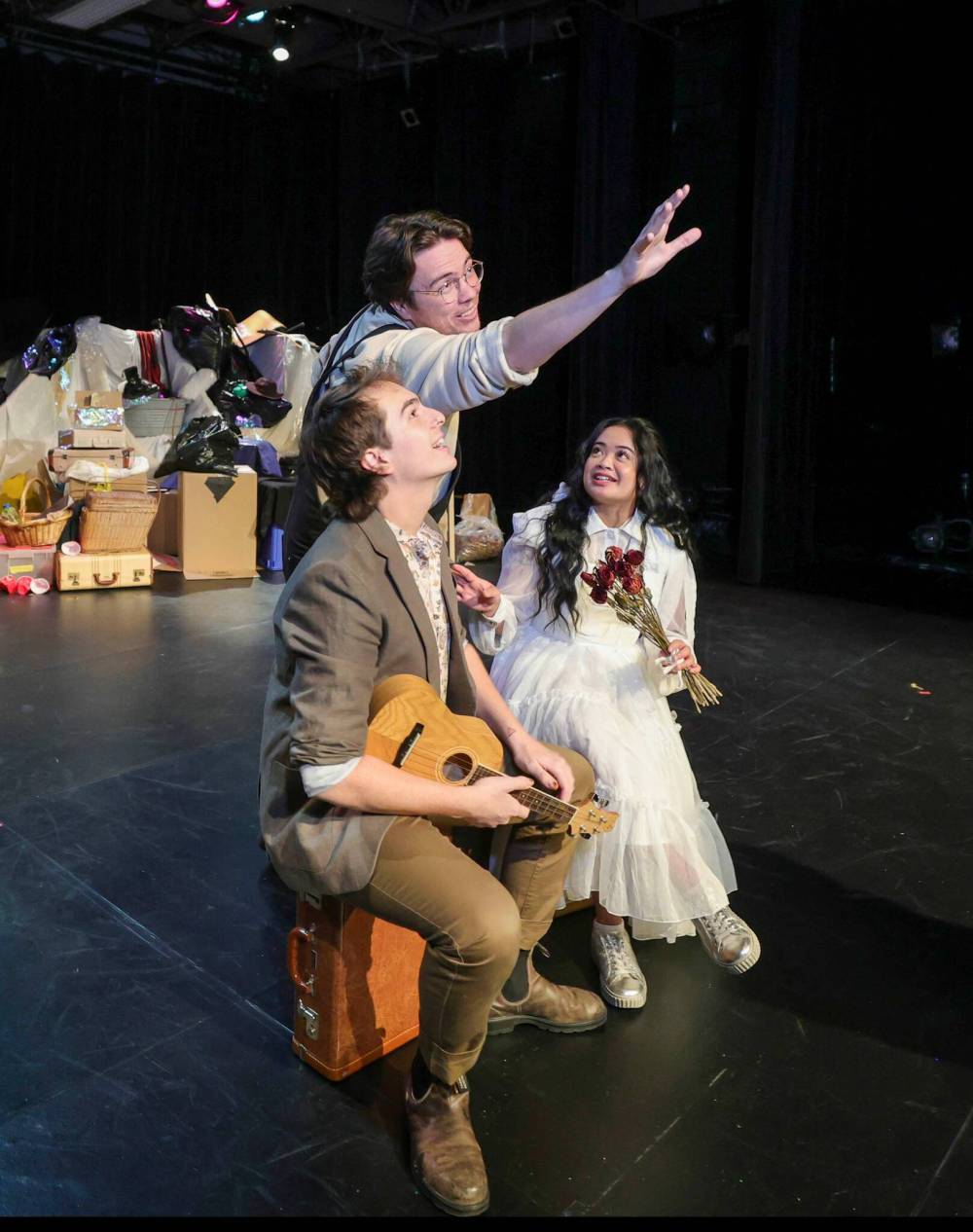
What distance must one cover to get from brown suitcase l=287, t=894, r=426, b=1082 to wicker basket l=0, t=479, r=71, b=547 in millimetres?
4580

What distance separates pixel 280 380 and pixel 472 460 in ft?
6.33

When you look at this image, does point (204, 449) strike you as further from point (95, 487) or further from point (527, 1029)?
point (527, 1029)

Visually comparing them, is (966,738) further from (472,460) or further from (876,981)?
(472,460)

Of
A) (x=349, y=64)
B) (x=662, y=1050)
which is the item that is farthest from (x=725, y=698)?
(x=349, y=64)

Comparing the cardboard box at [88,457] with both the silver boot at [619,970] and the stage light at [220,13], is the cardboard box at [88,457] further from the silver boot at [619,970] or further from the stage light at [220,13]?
the silver boot at [619,970]

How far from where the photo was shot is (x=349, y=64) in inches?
391

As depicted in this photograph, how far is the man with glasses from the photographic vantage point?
5.90ft

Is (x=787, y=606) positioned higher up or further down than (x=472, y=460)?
further down

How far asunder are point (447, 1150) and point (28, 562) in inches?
200

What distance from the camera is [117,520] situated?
618cm

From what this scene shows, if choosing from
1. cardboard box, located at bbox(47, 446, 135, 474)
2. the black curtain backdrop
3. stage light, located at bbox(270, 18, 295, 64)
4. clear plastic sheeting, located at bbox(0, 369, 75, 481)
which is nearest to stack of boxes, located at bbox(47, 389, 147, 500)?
cardboard box, located at bbox(47, 446, 135, 474)

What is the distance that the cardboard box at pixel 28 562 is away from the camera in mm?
6031

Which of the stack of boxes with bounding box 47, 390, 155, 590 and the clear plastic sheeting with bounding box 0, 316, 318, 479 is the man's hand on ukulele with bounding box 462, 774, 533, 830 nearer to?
the stack of boxes with bounding box 47, 390, 155, 590

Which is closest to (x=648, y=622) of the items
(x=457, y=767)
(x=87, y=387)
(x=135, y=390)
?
(x=457, y=767)
